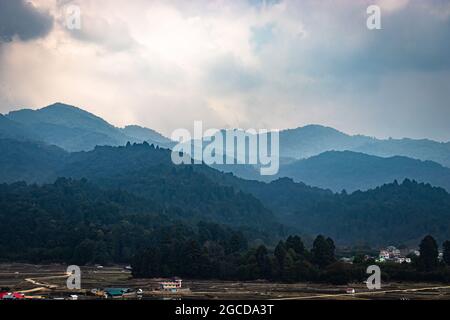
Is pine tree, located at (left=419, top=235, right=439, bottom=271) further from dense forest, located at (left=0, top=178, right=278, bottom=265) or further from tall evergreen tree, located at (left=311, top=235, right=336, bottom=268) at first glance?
dense forest, located at (left=0, top=178, right=278, bottom=265)

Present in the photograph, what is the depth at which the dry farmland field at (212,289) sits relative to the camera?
6544 cm

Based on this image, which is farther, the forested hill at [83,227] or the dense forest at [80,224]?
the dense forest at [80,224]

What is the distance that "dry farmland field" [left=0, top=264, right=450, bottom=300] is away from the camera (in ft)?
215

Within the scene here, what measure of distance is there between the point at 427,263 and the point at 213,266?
30405 millimetres

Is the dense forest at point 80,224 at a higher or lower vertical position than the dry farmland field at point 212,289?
higher

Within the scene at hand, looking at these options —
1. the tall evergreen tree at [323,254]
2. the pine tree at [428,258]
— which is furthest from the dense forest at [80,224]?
the pine tree at [428,258]

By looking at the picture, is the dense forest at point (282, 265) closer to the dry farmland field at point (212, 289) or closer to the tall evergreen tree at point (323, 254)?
the tall evergreen tree at point (323, 254)

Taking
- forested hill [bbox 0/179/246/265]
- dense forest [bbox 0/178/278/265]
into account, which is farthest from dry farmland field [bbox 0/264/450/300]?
dense forest [bbox 0/178/278/265]

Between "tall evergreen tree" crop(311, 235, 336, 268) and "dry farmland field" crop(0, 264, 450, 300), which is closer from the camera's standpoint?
"dry farmland field" crop(0, 264, 450, 300)

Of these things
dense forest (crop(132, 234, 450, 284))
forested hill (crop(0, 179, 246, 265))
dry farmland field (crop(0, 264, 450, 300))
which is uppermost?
forested hill (crop(0, 179, 246, 265))

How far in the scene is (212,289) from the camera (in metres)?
76.1
